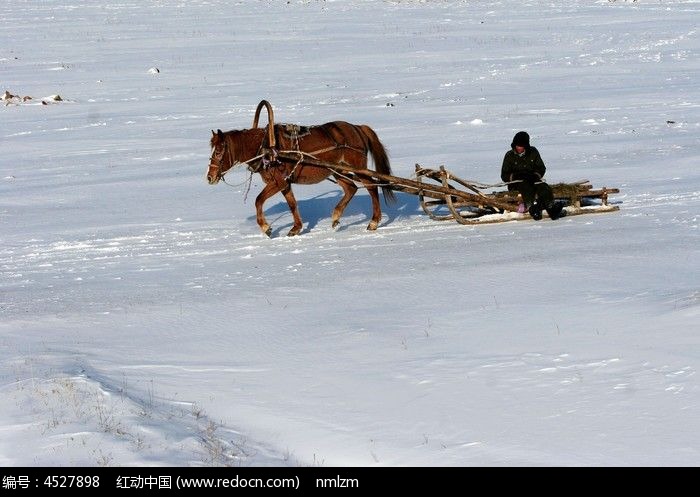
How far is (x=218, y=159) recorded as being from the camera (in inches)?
507

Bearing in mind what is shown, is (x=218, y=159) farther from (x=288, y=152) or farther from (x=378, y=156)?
(x=378, y=156)

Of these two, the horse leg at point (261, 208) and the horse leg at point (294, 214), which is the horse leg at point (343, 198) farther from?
the horse leg at point (261, 208)

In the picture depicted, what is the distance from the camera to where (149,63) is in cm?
3422

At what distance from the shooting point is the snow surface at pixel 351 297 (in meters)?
6.19

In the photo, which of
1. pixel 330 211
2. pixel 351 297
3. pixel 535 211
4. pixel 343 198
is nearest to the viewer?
pixel 351 297

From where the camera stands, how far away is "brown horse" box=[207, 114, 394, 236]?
12938 millimetres

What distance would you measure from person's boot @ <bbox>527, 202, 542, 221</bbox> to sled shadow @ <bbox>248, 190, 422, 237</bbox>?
76.8 inches

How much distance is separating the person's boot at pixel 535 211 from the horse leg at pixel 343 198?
226 cm

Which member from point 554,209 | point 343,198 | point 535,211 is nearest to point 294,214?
point 343,198

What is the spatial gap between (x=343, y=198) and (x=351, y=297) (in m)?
3.81

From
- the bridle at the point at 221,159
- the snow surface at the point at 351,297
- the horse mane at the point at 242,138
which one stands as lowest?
the snow surface at the point at 351,297

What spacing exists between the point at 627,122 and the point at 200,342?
1460cm

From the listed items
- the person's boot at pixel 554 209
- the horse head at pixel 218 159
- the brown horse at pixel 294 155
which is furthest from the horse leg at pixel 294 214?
the person's boot at pixel 554 209
